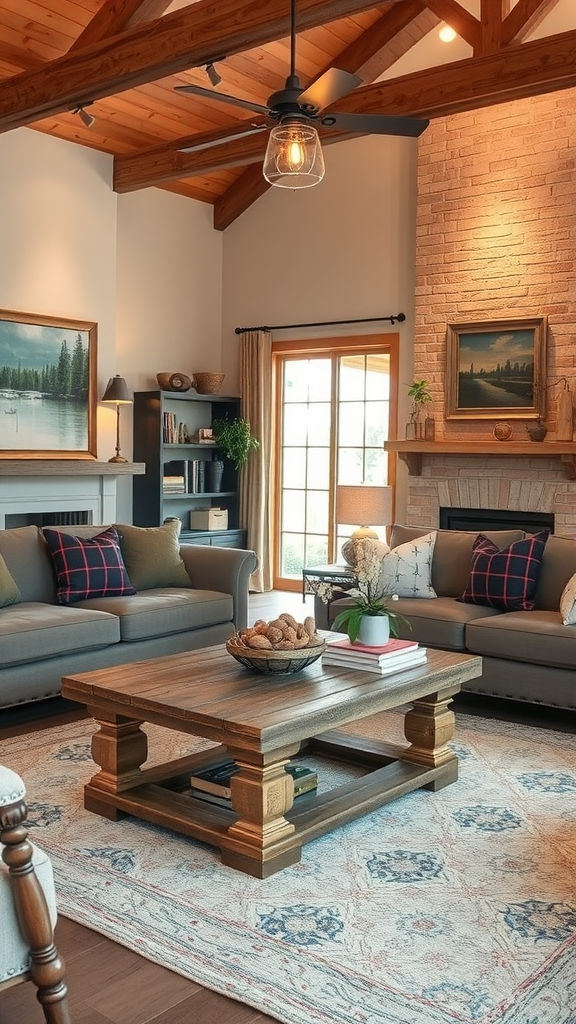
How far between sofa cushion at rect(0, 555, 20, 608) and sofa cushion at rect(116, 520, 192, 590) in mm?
762

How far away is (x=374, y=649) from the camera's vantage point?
11.5 ft

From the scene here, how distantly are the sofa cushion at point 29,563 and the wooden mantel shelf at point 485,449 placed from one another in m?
3.25

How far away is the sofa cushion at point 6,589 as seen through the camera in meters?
4.79

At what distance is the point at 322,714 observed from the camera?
2.98 meters

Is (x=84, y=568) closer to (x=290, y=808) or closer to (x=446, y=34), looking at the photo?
(x=290, y=808)

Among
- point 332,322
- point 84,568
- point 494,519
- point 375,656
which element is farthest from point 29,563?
point 332,322

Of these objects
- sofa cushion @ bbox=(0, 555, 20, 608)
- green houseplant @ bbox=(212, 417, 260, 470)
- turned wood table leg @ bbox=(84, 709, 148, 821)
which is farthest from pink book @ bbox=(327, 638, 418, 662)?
green houseplant @ bbox=(212, 417, 260, 470)

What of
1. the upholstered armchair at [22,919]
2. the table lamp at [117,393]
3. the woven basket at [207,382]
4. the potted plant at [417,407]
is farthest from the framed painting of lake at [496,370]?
the upholstered armchair at [22,919]

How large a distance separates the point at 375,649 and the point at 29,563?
7.69 ft

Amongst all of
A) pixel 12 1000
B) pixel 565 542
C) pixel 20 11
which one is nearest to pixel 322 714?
pixel 12 1000

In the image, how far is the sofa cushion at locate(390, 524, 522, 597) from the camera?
539 cm

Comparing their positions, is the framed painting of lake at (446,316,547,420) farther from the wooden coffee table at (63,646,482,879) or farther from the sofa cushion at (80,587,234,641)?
the wooden coffee table at (63,646,482,879)

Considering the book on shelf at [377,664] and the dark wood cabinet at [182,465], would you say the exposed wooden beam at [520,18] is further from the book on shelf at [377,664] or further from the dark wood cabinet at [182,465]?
the book on shelf at [377,664]

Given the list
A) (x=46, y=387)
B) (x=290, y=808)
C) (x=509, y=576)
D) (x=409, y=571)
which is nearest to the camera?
(x=290, y=808)
